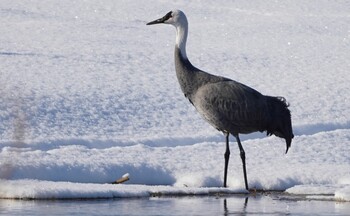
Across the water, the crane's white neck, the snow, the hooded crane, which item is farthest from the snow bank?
the crane's white neck

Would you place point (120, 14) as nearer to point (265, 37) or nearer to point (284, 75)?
point (265, 37)

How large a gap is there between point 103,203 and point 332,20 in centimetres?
1612

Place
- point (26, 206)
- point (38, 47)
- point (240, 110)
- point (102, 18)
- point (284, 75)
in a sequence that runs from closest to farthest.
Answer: point (26, 206) → point (240, 110) → point (284, 75) → point (38, 47) → point (102, 18)

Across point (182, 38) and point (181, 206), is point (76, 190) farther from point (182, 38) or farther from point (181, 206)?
point (182, 38)

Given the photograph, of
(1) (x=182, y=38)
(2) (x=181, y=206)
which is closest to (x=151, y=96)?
(1) (x=182, y=38)

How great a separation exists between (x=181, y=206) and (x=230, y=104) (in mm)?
3057

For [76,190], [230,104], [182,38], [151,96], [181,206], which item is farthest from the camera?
[151,96]

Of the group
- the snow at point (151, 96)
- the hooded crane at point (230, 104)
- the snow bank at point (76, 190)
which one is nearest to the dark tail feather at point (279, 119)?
the hooded crane at point (230, 104)

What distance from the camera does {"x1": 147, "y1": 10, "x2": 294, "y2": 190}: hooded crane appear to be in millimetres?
12602

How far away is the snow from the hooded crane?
555 mm

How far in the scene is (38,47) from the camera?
65.4ft

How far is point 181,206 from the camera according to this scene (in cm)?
980

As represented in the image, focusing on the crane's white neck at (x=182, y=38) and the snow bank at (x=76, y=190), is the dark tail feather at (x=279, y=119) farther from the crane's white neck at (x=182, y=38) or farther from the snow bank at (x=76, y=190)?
the snow bank at (x=76, y=190)

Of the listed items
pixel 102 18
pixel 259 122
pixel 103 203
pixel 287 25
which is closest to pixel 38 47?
pixel 102 18
